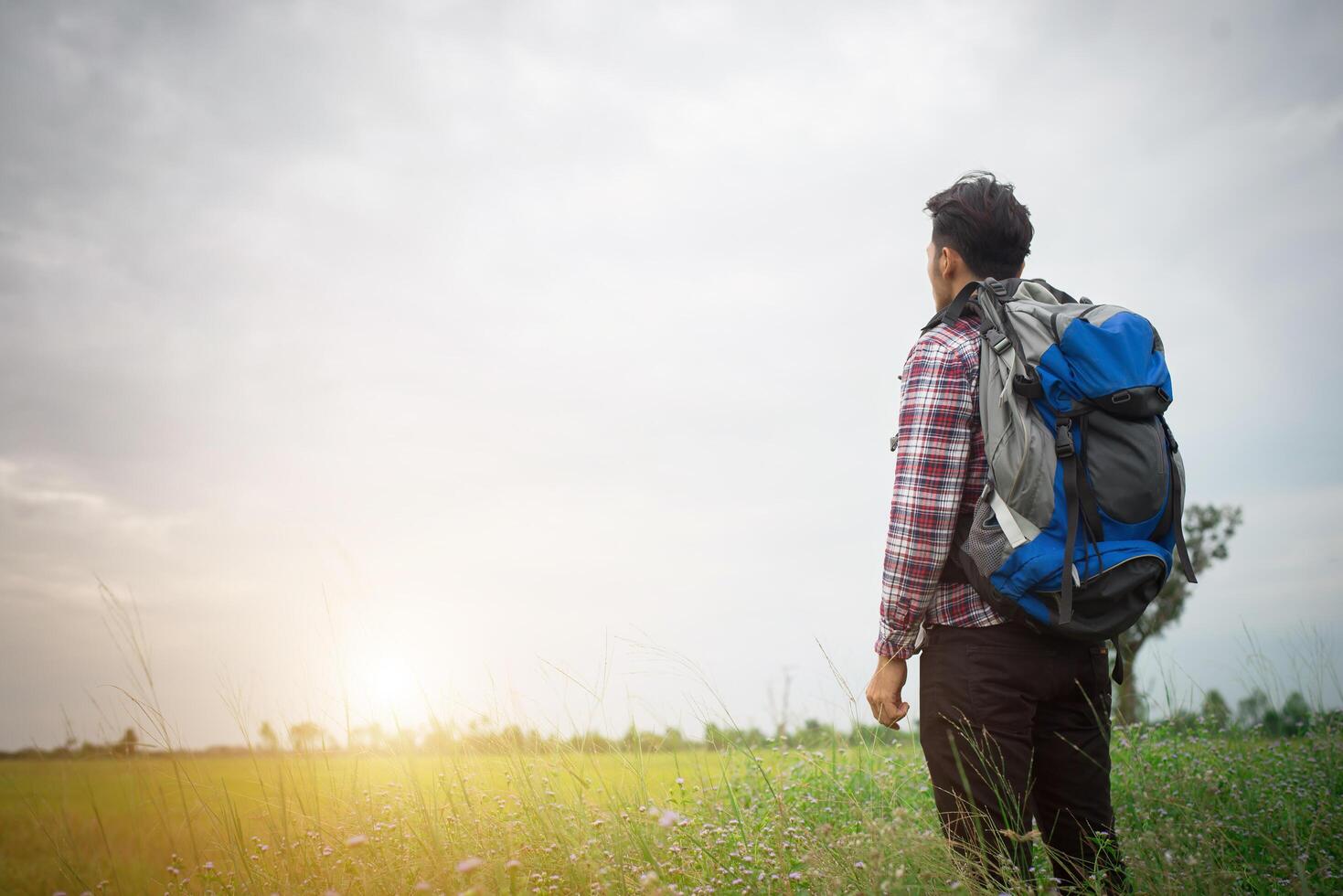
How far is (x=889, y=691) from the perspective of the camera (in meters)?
2.79

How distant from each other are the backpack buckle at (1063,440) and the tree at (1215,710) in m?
5.94

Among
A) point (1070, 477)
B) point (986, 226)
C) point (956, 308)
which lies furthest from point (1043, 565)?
point (986, 226)

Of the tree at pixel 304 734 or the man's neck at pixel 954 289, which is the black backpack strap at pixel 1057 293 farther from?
the tree at pixel 304 734

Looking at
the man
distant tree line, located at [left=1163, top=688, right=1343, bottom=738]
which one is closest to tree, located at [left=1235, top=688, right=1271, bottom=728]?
distant tree line, located at [left=1163, top=688, right=1343, bottom=738]

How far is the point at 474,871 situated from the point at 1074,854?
2.18m

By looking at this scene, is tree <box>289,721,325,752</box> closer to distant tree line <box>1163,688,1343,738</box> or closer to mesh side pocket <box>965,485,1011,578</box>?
mesh side pocket <box>965,485,1011,578</box>

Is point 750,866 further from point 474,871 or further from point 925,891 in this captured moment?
point 474,871

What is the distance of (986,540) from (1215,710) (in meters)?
6.49

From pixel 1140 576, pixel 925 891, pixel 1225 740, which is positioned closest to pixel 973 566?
pixel 1140 576

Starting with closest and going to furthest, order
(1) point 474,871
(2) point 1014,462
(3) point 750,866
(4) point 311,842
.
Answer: (2) point 1014,462 → (1) point 474,871 → (3) point 750,866 → (4) point 311,842

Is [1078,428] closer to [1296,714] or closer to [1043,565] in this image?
[1043,565]

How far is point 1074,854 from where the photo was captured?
292cm

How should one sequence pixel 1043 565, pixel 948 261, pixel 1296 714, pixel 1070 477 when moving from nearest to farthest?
1. pixel 1043 565
2. pixel 1070 477
3. pixel 948 261
4. pixel 1296 714

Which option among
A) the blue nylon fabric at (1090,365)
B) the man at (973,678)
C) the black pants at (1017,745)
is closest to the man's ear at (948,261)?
the man at (973,678)
